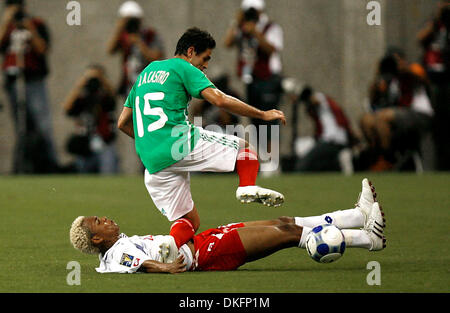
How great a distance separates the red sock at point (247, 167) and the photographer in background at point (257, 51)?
8058 millimetres

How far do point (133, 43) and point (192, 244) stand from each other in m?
8.90

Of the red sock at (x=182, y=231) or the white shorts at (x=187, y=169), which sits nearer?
the red sock at (x=182, y=231)

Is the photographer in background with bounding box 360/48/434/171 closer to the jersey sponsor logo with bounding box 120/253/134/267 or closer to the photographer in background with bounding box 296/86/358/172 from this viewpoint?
the photographer in background with bounding box 296/86/358/172

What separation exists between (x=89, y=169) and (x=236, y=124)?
2715 mm

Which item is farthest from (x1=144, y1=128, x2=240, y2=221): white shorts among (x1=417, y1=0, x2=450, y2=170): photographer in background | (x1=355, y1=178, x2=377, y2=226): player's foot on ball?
(x1=417, y1=0, x2=450, y2=170): photographer in background

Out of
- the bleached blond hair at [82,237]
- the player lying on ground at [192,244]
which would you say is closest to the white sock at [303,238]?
the player lying on ground at [192,244]

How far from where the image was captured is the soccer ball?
20.9 feet

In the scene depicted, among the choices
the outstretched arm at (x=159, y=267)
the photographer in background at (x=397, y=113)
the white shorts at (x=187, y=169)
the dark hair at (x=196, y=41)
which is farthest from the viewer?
the photographer in background at (x=397, y=113)

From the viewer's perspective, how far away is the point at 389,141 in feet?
50.9

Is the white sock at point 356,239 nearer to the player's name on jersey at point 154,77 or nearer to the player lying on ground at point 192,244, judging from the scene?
the player lying on ground at point 192,244

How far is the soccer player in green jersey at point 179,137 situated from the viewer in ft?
21.8

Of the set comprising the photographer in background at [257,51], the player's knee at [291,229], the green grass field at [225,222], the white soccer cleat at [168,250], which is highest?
the photographer in background at [257,51]

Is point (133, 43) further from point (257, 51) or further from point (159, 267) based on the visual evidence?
point (159, 267)

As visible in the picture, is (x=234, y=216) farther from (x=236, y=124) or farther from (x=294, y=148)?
(x=294, y=148)
